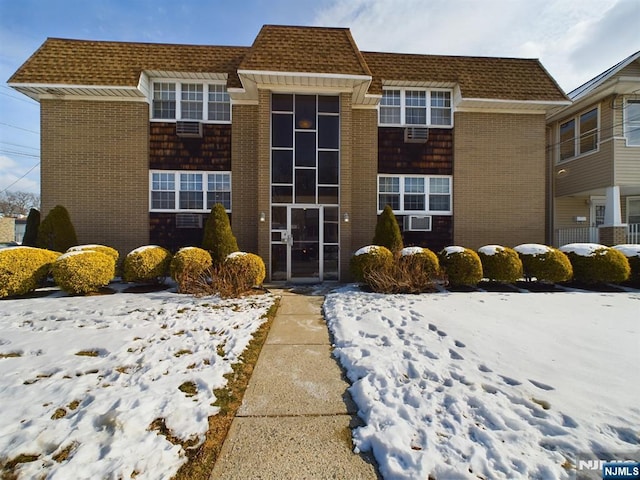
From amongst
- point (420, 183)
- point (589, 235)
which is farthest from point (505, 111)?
point (589, 235)

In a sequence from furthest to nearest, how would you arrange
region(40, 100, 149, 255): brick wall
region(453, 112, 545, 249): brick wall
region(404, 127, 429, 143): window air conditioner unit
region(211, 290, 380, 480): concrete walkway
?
region(453, 112, 545, 249): brick wall
region(404, 127, 429, 143): window air conditioner unit
region(40, 100, 149, 255): brick wall
region(211, 290, 380, 480): concrete walkway

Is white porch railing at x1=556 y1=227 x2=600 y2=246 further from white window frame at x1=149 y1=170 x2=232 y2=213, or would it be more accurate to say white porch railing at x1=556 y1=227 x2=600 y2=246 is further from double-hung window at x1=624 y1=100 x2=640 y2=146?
white window frame at x1=149 y1=170 x2=232 y2=213

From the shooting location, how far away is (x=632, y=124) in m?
10.3

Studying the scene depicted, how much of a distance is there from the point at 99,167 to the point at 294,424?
11.2 meters

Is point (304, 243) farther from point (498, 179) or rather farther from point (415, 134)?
point (498, 179)

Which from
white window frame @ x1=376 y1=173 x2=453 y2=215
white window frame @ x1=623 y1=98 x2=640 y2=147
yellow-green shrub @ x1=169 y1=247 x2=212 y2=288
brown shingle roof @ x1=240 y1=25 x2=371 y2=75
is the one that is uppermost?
brown shingle roof @ x1=240 y1=25 x2=371 y2=75

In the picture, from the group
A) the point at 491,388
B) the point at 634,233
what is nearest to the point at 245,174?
the point at 491,388

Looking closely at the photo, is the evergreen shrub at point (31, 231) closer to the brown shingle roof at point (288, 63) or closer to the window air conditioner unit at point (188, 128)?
the brown shingle roof at point (288, 63)

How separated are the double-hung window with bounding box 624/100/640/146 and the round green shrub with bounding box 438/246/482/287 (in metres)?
8.56

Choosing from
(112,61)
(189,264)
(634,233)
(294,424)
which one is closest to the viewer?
(294,424)

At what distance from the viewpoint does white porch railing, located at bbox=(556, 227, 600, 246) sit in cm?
→ 1094

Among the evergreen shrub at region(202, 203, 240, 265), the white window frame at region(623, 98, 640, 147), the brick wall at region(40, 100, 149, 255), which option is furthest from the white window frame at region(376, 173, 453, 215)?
Result: the brick wall at region(40, 100, 149, 255)

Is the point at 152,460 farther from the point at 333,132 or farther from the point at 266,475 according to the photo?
the point at 333,132

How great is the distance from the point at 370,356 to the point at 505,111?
11494 millimetres
